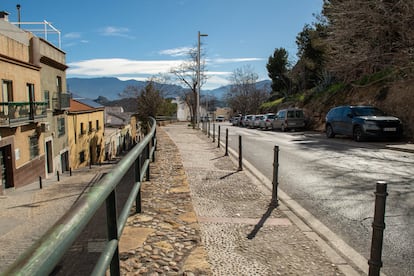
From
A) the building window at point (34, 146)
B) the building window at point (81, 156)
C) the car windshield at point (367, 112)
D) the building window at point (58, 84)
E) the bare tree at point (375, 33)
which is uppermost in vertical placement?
the bare tree at point (375, 33)

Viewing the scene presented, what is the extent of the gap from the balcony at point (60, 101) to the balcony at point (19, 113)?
4.09 meters

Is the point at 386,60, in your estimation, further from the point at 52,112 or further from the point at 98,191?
the point at 52,112

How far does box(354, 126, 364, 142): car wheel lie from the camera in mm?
15559

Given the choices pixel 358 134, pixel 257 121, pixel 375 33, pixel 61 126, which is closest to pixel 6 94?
pixel 61 126

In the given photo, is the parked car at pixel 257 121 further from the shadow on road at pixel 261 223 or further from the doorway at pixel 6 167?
the shadow on road at pixel 261 223

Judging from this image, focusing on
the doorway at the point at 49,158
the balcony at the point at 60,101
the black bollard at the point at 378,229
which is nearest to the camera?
the black bollard at the point at 378,229

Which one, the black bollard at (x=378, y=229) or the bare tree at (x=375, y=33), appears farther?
the bare tree at (x=375, y=33)


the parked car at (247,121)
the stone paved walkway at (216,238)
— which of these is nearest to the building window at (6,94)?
the stone paved walkway at (216,238)

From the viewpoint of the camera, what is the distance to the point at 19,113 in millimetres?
19906

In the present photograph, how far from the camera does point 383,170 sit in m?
8.48

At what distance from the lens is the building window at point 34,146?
884 inches

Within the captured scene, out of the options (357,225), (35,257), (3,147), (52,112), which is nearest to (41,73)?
(52,112)

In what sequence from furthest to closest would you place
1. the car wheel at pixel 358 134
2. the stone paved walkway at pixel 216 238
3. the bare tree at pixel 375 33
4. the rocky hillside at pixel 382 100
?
1. the rocky hillside at pixel 382 100
2. the car wheel at pixel 358 134
3. the bare tree at pixel 375 33
4. the stone paved walkway at pixel 216 238

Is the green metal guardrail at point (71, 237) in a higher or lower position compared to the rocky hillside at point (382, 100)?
lower
